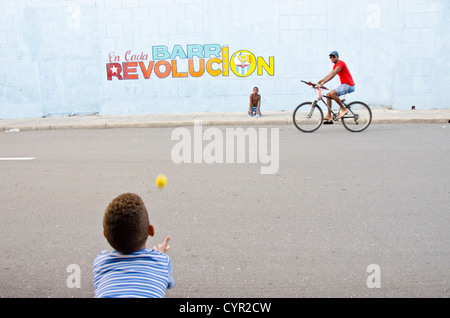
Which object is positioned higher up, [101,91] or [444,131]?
[101,91]

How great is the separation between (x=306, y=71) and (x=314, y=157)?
26.2ft

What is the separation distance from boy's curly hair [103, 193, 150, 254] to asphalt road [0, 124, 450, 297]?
3.61ft

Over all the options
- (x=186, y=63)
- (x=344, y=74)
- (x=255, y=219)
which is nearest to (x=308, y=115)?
(x=344, y=74)

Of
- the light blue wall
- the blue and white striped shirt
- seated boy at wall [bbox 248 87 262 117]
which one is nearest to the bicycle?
seated boy at wall [bbox 248 87 262 117]

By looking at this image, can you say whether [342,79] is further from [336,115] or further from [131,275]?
[131,275]

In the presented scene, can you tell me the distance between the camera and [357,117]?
374 inches

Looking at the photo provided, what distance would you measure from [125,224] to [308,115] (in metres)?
8.21

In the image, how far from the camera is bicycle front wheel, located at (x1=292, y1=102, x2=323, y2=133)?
9.43 m

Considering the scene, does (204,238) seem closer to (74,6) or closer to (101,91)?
(101,91)

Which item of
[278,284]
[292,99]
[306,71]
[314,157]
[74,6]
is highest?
[74,6]

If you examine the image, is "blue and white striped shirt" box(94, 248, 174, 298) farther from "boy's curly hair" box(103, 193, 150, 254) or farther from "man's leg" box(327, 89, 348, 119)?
"man's leg" box(327, 89, 348, 119)

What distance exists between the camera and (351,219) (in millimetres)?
4062
